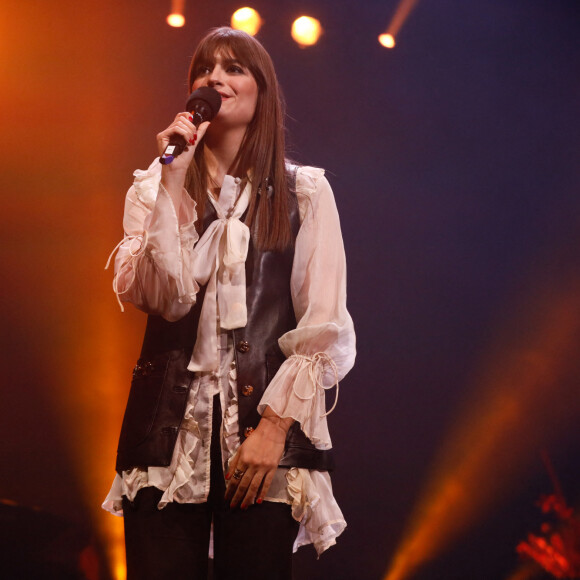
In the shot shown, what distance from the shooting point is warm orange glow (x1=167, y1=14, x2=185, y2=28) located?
278cm

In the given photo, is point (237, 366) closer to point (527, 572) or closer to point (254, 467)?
point (254, 467)

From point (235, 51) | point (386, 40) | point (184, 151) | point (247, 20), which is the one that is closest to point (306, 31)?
point (247, 20)

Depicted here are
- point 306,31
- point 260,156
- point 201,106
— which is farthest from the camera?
point 306,31

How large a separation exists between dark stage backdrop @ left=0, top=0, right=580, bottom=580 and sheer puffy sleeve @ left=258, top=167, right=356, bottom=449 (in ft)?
4.17

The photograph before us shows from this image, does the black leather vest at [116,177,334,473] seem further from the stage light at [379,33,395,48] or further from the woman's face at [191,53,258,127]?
the stage light at [379,33,395,48]

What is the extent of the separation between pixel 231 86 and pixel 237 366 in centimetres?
67

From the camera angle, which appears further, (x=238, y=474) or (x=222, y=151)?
(x=222, y=151)

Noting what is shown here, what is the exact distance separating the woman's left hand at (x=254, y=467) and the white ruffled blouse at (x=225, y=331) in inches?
1.6

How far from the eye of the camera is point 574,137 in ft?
10.3

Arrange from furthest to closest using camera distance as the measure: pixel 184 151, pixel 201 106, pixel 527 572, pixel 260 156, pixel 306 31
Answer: pixel 306 31 → pixel 527 572 → pixel 260 156 → pixel 201 106 → pixel 184 151

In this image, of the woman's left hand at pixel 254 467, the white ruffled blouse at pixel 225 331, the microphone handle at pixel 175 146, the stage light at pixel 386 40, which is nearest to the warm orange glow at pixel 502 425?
the stage light at pixel 386 40

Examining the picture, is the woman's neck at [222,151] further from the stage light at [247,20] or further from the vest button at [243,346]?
the stage light at [247,20]

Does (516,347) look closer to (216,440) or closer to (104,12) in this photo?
(216,440)

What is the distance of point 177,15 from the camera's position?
2.79 meters
